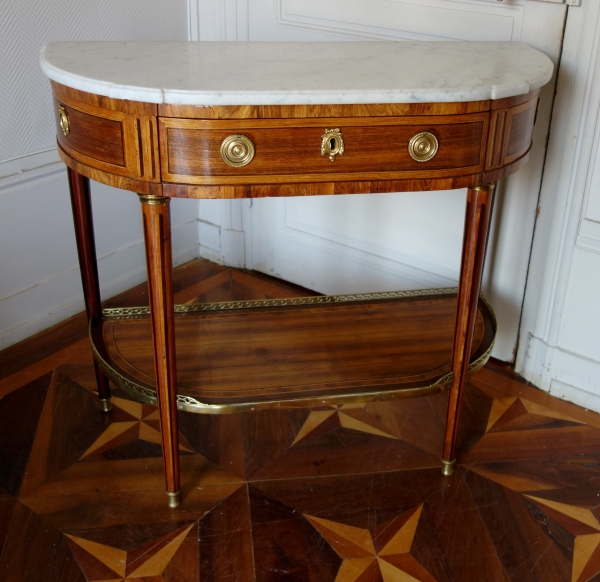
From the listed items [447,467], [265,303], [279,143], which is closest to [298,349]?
[265,303]

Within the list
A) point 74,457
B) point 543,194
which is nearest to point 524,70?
point 543,194

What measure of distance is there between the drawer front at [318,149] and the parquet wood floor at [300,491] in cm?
72

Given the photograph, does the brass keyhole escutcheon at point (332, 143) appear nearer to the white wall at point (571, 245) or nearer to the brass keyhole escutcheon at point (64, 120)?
the brass keyhole escutcheon at point (64, 120)

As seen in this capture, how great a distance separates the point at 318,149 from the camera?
1155 millimetres

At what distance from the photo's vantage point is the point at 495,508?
149 centimetres

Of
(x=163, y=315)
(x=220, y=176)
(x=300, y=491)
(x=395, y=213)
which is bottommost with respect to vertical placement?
(x=300, y=491)

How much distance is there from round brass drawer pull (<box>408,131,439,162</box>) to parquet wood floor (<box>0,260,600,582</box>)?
29.6 inches

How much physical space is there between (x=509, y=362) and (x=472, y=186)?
0.87 metres

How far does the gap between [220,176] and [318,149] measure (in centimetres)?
17

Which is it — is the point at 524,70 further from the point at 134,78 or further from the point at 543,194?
the point at 134,78

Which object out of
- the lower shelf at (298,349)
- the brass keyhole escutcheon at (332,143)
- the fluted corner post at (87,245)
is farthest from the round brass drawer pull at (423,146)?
the fluted corner post at (87,245)

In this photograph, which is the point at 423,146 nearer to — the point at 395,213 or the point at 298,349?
the point at 298,349

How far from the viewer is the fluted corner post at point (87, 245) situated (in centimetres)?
149

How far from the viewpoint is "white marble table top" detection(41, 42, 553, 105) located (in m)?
1.09
